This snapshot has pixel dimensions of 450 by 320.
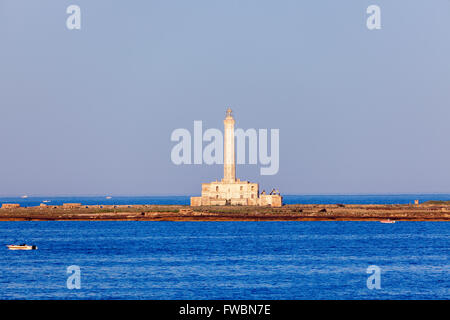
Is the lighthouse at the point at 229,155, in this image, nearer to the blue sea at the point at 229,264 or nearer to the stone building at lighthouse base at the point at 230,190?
the stone building at lighthouse base at the point at 230,190

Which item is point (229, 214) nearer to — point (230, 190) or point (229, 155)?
point (230, 190)

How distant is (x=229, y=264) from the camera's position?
53406 millimetres

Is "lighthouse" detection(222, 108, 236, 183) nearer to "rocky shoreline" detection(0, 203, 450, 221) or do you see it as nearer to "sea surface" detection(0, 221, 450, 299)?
"rocky shoreline" detection(0, 203, 450, 221)

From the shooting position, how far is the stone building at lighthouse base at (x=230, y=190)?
10750 cm

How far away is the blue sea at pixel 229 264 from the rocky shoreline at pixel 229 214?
911 cm

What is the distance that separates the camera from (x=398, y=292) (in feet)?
131

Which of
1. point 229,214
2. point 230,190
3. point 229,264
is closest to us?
point 229,264

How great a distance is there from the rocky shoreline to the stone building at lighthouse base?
A: 262cm

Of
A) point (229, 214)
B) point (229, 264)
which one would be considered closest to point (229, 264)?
point (229, 264)

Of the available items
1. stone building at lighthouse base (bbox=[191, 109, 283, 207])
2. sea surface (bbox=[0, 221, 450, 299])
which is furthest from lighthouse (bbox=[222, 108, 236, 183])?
sea surface (bbox=[0, 221, 450, 299])

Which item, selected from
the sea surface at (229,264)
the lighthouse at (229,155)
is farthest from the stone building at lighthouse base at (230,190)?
the sea surface at (229,264)
